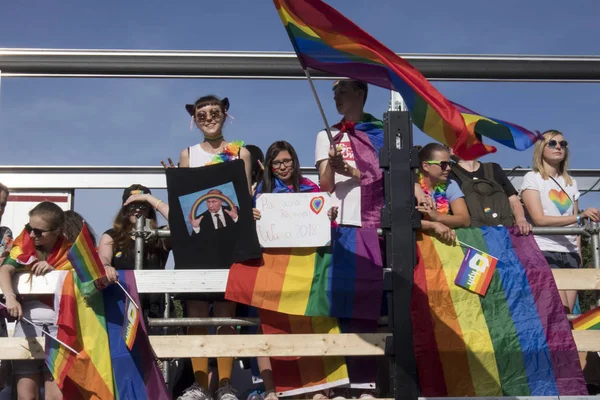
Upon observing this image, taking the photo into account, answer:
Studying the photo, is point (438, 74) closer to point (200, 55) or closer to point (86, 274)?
point (200, 55)

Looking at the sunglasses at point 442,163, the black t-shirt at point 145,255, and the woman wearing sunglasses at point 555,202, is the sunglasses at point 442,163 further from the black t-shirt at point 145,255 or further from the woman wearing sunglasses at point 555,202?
the black t-shirt at point 145,255

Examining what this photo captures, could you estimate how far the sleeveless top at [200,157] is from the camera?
566 cm

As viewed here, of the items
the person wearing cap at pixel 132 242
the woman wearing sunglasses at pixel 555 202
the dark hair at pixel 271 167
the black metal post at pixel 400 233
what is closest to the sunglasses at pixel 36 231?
the person wearing cap at pixel 132 242

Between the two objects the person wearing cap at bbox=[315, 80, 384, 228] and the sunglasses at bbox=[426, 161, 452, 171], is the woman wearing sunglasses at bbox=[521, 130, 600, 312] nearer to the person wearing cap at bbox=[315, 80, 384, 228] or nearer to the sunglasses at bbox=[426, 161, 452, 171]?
the sunglasses at bbox=[426, 161, 452, 171]

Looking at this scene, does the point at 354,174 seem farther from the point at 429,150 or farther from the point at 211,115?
the point at 211,115

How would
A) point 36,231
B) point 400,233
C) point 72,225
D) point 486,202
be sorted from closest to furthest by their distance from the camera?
point 400,233
point 36,231
point 72,225
point 486,202

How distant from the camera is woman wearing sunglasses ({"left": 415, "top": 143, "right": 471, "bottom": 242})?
5.51 metres

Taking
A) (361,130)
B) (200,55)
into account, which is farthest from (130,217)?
(361,130)

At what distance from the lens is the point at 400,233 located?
4262mm

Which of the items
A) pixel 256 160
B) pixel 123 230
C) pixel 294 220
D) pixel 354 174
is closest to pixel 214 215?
pixel 294 220

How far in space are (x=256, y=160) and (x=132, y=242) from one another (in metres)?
1.16

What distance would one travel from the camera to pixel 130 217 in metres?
5.66

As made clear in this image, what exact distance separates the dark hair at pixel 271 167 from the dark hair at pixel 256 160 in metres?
0.36

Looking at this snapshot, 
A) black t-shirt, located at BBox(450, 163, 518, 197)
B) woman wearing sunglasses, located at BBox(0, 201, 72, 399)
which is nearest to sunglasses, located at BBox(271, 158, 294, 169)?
black t-shirt, located at BBox(450, 163, 518, 197)
